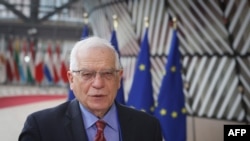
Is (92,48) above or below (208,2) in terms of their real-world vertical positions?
below

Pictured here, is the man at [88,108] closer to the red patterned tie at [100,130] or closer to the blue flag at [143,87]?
the red patterned tie at [100,130]

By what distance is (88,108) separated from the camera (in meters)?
1.81

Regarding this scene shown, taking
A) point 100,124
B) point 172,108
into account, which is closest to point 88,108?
point 100,124

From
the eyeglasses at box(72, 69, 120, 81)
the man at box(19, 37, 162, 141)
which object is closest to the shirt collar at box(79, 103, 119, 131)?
the man at box(19, 37, 162, 141)

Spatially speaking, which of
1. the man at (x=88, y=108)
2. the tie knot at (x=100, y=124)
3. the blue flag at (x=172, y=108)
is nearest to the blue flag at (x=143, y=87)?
the blue flag at (x=172, y=108)

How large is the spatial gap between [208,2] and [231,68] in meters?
1.48

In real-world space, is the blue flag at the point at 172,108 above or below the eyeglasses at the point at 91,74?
below

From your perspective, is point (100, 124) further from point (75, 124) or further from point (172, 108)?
point (172, 108)

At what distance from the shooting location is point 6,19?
2350 cm

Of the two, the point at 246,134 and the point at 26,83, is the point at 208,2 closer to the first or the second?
the point at 246,134

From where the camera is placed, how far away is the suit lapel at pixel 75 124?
1.75 m

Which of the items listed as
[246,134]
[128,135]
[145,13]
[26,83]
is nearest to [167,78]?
[246,134]

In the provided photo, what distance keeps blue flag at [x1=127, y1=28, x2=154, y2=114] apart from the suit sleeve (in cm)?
359

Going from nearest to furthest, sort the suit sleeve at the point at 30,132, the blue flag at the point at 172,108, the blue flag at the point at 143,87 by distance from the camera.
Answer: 1. the suit sleeve at the point at 30,132
2. the blue flag at the point at 172,108
3. the blue flag at the point at 143,87
